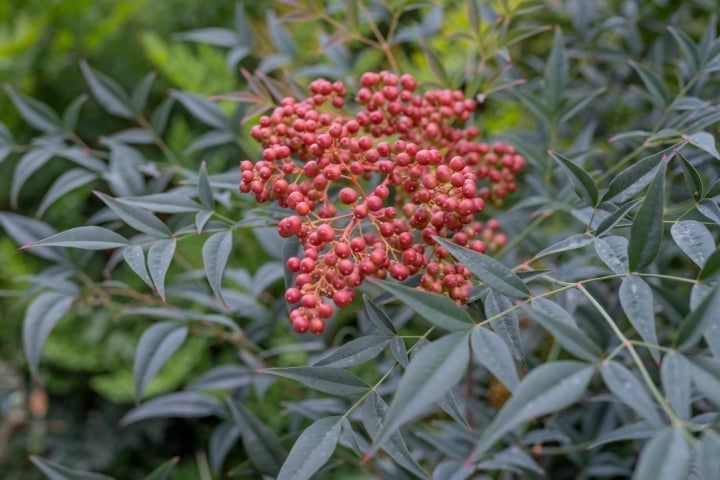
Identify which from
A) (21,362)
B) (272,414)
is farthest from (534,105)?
(21,362)

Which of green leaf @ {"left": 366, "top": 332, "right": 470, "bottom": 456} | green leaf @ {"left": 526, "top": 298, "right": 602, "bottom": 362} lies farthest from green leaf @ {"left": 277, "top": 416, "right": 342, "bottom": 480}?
green leaf @ {"left": 526, "top": 298, "right": 602, "bottom": 362}

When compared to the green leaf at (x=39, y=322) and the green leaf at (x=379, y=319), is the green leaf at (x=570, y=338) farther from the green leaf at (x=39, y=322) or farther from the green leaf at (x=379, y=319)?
the green leaf at (x=39, y=322)

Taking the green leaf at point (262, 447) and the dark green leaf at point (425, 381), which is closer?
the dark green leaf at point (425, 381)

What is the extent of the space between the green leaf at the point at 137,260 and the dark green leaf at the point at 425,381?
279 millimetres

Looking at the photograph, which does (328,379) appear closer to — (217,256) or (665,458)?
(217,256)

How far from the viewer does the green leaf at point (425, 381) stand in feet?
1.49

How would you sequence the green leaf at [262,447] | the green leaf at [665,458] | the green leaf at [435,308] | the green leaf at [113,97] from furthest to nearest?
the green leaf at [113,97] < the green leaf at [262,447] < the green leaf at [435,308] < the green leaf at [665,458]

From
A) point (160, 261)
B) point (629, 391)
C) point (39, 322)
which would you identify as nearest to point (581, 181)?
point (629, 391)

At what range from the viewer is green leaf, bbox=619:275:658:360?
1.68ft

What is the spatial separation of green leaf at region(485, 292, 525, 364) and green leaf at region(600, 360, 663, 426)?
4.3 inches

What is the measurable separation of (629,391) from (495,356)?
0.09 m

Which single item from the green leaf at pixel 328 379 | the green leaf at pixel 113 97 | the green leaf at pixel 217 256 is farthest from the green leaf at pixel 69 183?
the green leaf at pixel 328 379

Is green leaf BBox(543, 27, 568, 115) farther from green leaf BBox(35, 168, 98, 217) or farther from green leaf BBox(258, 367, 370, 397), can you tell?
green leaf BBox(35, 168, 98, 217)

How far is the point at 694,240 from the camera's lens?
591 millimetres
